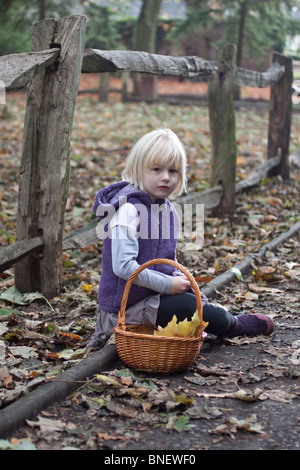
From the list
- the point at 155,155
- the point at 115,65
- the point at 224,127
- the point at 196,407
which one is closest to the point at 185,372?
the point at 196,407

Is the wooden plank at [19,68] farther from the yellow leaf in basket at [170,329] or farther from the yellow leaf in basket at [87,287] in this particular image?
the yellow leaf in basket at [87,287]

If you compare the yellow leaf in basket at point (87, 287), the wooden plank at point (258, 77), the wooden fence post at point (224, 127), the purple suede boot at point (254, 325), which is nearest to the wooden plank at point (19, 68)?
the yellow leaf in basket at point (87, 287)

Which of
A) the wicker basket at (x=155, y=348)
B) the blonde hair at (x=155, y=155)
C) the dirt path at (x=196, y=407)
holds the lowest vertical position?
the dirt path at (x=196, y=407)

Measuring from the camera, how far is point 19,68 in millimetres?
3127

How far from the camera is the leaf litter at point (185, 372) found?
2.34 metres

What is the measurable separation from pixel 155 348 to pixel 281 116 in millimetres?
5728

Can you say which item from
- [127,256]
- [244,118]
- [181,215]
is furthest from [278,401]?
[244,118]

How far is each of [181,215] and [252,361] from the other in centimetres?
260

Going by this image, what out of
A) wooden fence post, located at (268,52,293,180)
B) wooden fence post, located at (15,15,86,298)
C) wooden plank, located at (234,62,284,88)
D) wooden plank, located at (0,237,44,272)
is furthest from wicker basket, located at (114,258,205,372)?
wooden fence post, located at (268,52,293,180)

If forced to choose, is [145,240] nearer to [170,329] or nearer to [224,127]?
[170,329]

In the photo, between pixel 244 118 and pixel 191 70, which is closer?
pixel 191 70

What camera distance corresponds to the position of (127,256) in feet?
9.85

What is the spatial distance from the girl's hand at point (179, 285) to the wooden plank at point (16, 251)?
1.20 meters

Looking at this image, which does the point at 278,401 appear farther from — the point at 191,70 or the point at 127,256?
the point at 191,70
